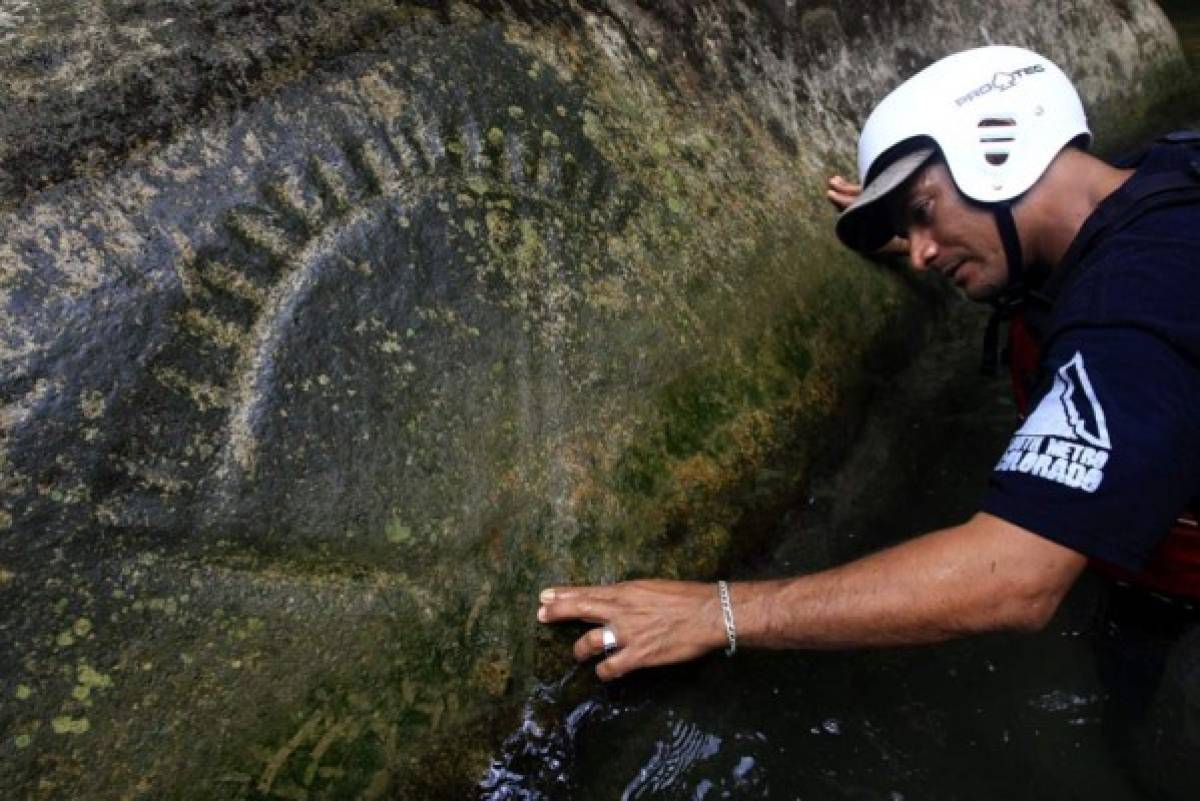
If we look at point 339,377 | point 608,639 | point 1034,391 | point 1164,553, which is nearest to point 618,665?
point 608,639

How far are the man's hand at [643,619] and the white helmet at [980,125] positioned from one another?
3.40 feet

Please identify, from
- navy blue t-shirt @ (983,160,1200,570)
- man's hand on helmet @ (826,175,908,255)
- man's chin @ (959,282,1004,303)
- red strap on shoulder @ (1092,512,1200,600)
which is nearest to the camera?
navy blue t-shirt @ (983,160,1200,570)

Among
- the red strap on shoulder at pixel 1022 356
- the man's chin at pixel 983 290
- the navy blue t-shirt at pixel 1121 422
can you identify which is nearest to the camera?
the navy blue t-shirt at pixel 1121 422

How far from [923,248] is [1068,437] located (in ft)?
2.56

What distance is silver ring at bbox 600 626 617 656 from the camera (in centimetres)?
207

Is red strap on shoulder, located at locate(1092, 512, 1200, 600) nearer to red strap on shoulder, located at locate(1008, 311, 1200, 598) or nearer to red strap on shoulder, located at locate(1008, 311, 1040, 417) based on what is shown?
red strap on shoulder, located at locate(1008, 311, 1200, 598)

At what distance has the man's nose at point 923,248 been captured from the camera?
91.6 inches

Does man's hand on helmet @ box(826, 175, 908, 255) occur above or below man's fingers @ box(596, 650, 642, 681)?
above

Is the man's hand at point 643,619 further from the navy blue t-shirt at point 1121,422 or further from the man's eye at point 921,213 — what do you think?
the man's eye at point 921,213

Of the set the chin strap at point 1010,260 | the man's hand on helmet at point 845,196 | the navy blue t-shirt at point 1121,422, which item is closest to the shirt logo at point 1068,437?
the navy blue t-shirt at point 1121,422

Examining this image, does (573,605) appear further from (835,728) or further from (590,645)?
(835,728)

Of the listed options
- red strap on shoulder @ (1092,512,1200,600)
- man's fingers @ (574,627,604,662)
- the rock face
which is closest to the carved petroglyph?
the rock face

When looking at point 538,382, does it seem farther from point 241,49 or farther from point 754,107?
point 754,107

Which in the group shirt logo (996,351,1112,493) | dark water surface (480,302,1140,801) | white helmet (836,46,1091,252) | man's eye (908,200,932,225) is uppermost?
white helmet (836,46,1091,252)
